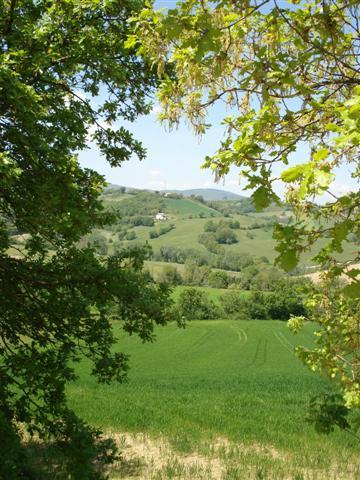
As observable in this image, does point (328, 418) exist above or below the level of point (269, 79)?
below

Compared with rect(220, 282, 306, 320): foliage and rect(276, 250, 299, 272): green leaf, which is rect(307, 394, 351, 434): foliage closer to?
rect(276, 250, 299, 272): green leaf

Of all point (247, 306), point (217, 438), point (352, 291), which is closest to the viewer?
point (352, 291)

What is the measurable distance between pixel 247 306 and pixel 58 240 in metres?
75.5

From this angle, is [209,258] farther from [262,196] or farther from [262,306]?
[262,196]

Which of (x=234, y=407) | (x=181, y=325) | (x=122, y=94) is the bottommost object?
(x=234, y=407)

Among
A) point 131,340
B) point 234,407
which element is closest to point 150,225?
point 131,340

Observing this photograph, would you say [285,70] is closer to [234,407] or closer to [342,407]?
[342,407]

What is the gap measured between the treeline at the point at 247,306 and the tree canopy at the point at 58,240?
69022 mm

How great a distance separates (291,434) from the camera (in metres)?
9.11

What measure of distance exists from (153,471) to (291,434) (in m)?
3.44

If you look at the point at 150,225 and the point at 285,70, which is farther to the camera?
the point at 150,225

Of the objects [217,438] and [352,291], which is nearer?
[352,291]

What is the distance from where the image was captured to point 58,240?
616cm

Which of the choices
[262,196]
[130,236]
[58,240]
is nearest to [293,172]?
[262,196]
